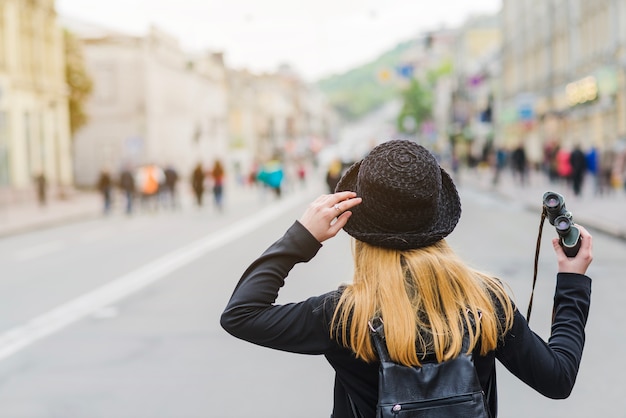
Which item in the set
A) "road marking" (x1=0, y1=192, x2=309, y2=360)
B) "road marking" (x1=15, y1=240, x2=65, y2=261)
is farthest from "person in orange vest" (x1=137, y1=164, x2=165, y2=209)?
"road marking" (x1=0, y1=192, x2=309, y2=360)

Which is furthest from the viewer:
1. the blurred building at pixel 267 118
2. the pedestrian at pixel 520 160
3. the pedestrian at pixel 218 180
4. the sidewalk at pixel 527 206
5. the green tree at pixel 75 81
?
the blurred building at pixel 267 118

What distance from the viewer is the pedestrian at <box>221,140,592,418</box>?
228 centimetres

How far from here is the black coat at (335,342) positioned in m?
2.36

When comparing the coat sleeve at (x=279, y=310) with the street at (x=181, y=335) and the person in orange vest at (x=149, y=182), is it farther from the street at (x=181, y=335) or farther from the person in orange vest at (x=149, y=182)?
the person in orange vest at (x=149, y=182)

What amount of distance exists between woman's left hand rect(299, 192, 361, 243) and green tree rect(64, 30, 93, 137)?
175 ft

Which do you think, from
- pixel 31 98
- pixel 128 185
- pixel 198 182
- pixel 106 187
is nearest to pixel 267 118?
pixel 31 98

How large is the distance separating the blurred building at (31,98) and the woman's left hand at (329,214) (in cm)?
3651

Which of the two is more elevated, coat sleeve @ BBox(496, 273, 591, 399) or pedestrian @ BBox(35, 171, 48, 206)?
coat sleeve @ BBox(496, 273, 591, 399)

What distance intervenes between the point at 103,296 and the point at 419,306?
952cm

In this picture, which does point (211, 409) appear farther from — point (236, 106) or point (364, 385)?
point (236, 106)

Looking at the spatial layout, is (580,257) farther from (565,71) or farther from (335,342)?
(565,71)

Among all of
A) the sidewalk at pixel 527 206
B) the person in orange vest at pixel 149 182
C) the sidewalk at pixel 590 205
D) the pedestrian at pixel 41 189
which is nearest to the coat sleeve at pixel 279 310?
the sidewalk at pixel 590 205

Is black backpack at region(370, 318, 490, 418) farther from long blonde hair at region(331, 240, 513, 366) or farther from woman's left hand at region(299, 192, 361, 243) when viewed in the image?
woman's left hand at region(299, 192, 361, 243)

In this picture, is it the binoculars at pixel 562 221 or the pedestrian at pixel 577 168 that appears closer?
the binoculars at pixel 562 221
